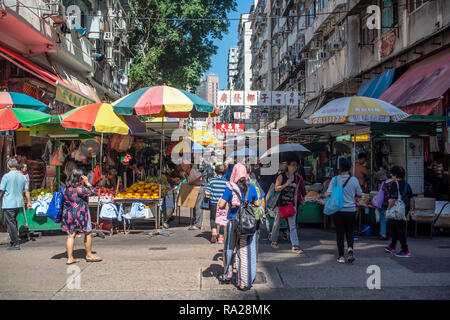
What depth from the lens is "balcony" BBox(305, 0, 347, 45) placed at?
17752mm

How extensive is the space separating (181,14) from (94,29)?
6.41m

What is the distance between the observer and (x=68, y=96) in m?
11.6

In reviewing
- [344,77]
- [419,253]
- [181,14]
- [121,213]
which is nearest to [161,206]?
[121,213]

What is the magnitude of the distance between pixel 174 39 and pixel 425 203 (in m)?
17.3

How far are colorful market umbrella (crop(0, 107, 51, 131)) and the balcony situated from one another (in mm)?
13281

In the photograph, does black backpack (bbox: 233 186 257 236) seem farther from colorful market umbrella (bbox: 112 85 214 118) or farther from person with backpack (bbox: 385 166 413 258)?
colorful market umbrella (bbox: 112 85 214 118)

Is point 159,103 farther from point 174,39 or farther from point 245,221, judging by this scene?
point 174,39

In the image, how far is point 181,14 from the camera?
22.9 metres

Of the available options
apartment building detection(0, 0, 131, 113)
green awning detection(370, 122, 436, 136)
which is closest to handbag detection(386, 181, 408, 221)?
green awning detection(370, 122, 436, 136)

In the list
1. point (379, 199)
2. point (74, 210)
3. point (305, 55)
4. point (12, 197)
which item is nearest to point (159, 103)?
point (74, 210)

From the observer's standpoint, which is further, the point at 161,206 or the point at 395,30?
the point at 395,30

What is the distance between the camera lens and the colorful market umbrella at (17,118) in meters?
7.95
